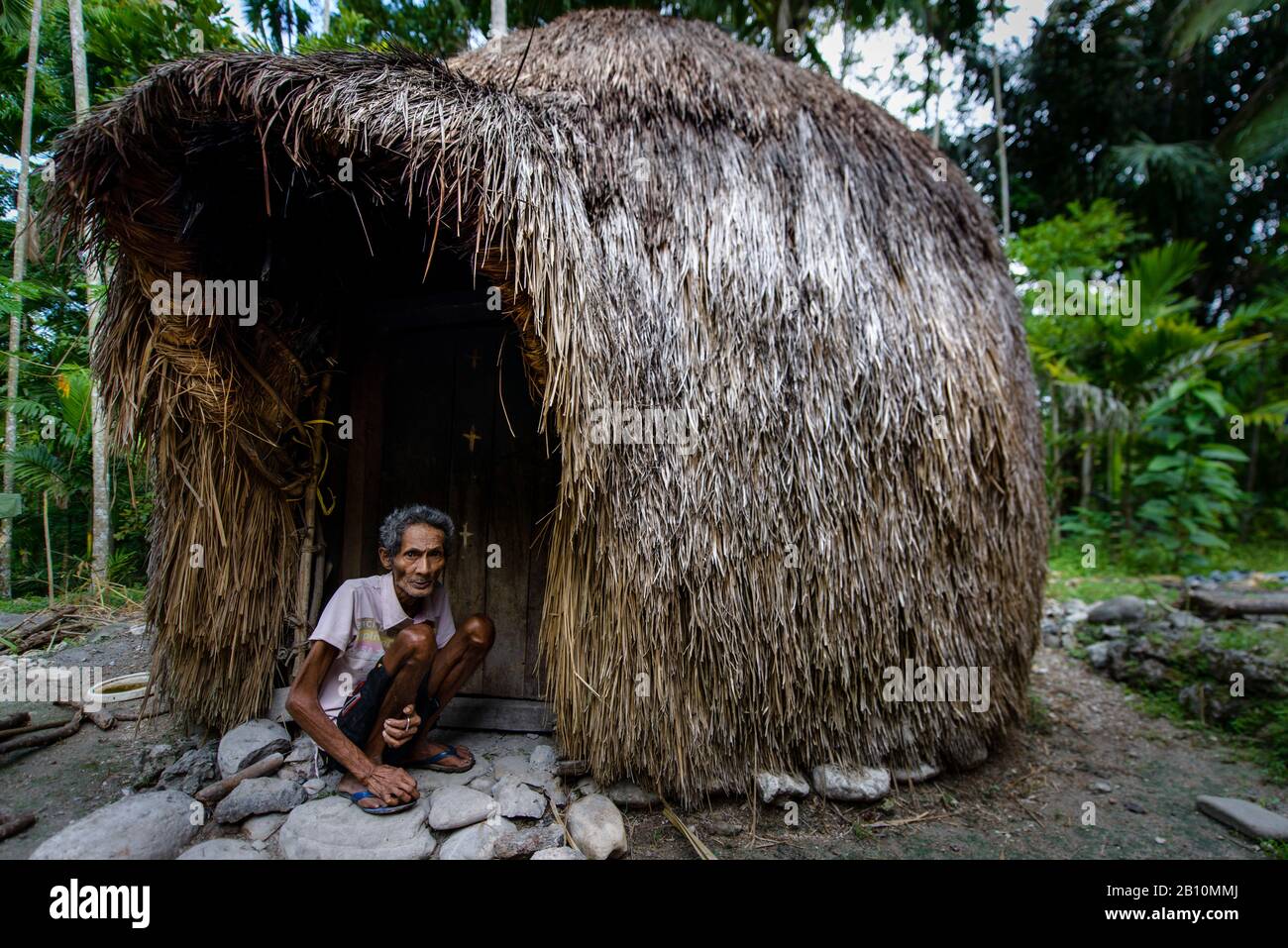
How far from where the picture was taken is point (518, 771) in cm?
237

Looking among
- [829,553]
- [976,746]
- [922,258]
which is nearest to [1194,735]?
[976,746]

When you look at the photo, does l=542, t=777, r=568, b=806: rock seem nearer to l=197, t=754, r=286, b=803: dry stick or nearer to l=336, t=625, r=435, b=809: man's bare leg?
l=336, t=625, r=435, b=809: man's bare leg

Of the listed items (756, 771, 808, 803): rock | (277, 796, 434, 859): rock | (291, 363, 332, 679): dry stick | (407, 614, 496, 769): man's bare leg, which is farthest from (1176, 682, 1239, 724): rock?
(291, 363, 332, 679): dry stick

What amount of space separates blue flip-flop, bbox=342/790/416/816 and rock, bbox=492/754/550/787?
394mm

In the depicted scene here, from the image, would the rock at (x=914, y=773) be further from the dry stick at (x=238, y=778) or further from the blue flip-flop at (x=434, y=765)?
the dry stick at (x=238, y=778)

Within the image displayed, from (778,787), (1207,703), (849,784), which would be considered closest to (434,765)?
(778,787)

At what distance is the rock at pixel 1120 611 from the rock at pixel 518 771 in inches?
185

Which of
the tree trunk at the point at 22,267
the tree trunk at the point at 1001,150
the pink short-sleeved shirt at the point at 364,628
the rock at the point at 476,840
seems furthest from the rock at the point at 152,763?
the tree trunk at the point at 1001,150

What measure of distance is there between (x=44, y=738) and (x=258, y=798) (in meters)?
1.26

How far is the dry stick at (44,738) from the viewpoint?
91.4 inches
